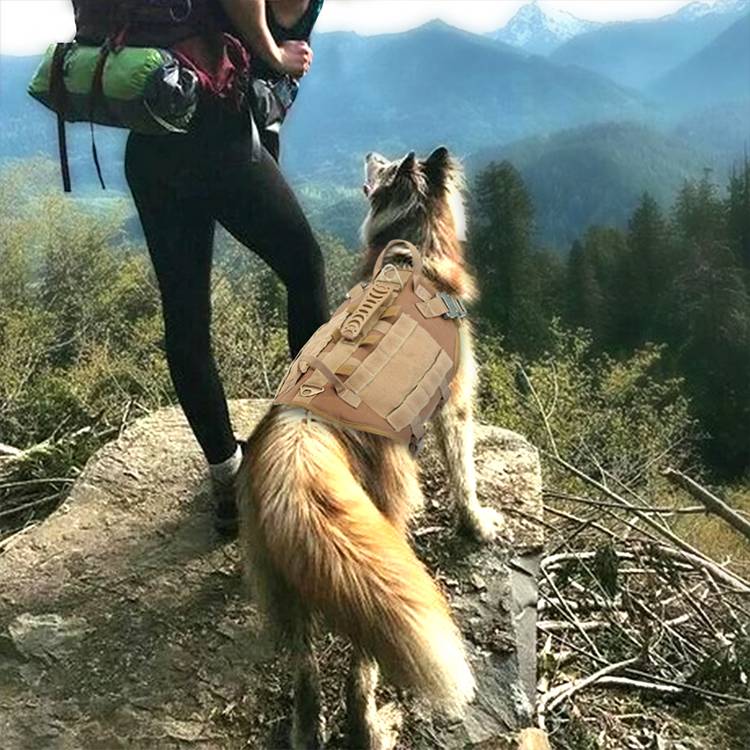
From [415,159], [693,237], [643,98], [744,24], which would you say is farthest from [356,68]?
[415,159]

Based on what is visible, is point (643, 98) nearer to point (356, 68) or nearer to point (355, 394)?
point (356, 68)

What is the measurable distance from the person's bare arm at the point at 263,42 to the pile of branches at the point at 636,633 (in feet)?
8.26

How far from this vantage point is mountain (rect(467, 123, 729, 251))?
232ft

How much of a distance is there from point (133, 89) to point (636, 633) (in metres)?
3.38

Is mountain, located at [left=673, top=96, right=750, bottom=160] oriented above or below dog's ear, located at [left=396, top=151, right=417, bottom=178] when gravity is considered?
above

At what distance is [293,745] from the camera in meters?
2.53

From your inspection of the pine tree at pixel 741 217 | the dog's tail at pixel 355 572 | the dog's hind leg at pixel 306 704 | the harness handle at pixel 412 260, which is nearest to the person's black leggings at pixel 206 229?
the harness handle at pixel 412 260

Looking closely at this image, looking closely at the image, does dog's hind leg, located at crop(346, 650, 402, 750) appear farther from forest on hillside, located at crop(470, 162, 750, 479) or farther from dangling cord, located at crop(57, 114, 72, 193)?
forest on hillside, located at crop(470, 162, 750, 479)

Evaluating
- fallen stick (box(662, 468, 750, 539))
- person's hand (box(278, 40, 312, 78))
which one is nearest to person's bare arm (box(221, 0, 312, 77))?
person's hand (box(278, 40, 312, 78))

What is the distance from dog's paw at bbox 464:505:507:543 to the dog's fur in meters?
0.76

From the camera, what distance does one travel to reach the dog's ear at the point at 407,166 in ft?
11.6

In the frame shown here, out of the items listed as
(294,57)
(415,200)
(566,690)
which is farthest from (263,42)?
(566,690)

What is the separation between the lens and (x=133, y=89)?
2305mm

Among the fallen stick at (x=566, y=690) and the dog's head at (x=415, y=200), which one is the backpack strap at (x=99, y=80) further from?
the fallen stick at (x=566, y=690)
